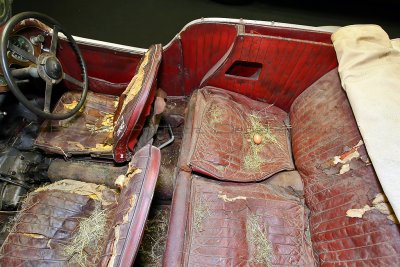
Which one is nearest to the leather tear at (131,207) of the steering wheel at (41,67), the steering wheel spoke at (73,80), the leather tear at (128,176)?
the leather tear at (128,176)

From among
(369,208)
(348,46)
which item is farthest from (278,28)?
(369,208)

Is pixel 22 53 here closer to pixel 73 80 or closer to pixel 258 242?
pixel 73 80

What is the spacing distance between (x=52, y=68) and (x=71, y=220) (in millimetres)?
993

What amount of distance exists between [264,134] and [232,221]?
76 cm

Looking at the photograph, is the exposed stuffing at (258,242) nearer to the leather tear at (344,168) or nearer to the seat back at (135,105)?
the leather tear at (344,168)

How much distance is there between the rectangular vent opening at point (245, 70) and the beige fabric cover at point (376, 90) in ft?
1.85

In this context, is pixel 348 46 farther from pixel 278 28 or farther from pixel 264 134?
pixel 264 134

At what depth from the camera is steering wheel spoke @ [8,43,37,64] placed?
169cm

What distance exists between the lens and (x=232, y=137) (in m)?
1.99

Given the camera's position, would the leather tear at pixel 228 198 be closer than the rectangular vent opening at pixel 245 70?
Yes

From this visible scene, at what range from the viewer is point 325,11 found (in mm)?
4027

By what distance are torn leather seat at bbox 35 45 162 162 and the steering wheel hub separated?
1.11 ft

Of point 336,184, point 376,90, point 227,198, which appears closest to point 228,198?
point 227,198

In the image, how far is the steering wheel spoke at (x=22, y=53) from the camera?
1.69 m
